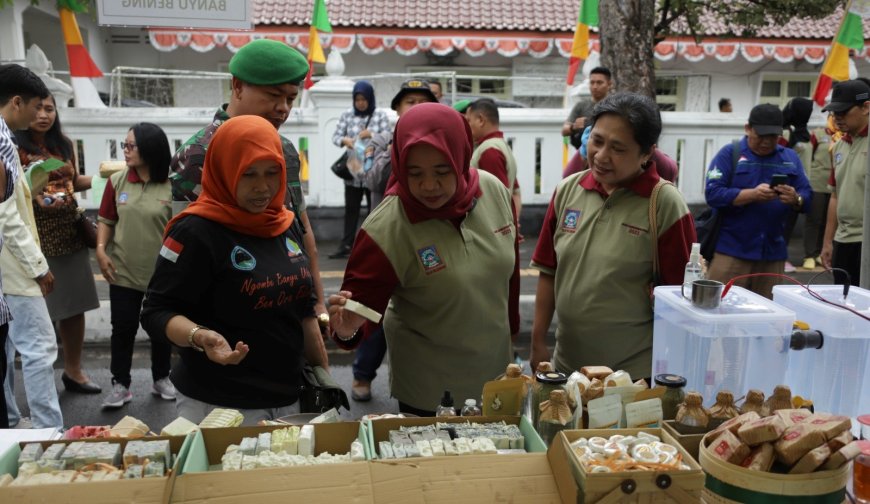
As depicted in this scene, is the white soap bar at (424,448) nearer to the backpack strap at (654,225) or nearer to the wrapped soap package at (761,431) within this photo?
the wrapped soap package at (761,431)

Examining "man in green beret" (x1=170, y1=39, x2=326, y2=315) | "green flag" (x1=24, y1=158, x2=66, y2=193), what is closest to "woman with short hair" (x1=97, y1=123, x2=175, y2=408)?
"green flag" (x1=24, y1=158, x2=66, y2=193)

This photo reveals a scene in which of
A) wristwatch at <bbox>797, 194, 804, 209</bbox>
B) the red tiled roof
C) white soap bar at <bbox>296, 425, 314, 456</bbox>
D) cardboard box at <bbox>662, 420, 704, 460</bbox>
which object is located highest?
the red tiled roof

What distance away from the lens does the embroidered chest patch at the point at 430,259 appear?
2369 millimetres

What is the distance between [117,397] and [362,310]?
9.57ft

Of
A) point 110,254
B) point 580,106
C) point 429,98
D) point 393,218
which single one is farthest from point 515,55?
point 393,218

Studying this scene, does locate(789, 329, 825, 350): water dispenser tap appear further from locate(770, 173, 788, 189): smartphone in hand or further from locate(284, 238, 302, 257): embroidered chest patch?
locate(770, 173, 788, 189): smartphone in hand

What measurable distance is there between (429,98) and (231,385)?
3.12 m

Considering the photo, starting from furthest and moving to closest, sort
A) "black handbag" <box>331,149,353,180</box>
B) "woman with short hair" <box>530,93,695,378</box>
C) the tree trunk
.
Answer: "black handbag" <box>331,149,353,180</box> → the tree trunk → "woman with short hair" <box>530,93,695,378</box>

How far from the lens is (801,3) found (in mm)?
9055

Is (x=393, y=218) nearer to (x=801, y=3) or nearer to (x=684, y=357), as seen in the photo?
(x=684, y=357)

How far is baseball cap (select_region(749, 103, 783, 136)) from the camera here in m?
4.38

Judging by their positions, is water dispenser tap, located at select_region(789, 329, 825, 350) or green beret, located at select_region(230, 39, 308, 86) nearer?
water dispenser tap, located at select_region(789, 329, 825, 350)

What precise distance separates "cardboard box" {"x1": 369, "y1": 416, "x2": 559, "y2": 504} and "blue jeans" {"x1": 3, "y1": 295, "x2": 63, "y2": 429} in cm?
284

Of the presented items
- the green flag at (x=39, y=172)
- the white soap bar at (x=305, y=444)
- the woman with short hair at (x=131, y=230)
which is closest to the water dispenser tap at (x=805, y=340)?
the white soap bar at (x=305, y=444)
